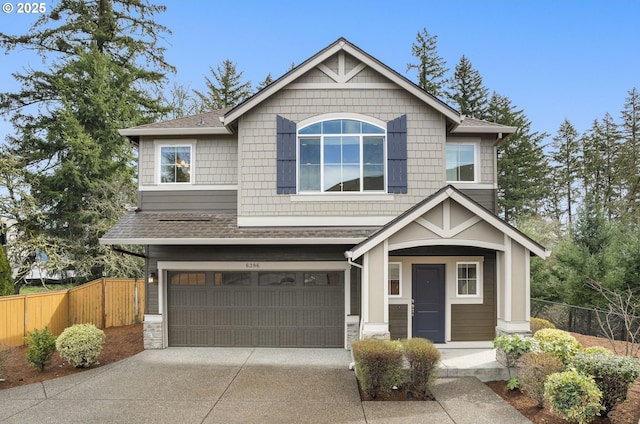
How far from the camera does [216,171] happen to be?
34.3 ft

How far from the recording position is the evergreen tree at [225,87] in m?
28.5

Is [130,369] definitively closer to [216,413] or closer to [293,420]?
[216,413]

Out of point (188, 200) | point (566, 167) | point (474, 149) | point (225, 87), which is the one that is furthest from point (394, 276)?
point (566, 167)

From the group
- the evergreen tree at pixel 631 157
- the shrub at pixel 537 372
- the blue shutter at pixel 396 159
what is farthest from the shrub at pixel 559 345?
the evergreen tree at pixel 631 157

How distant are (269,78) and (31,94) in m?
15.1

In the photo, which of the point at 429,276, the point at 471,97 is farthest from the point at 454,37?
the point at 429,276

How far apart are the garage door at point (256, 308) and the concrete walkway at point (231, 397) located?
1198mm

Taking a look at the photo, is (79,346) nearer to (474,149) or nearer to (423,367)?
(423,367)

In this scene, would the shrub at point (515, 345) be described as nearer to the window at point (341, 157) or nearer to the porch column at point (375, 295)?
the porch column at point (375, 295)

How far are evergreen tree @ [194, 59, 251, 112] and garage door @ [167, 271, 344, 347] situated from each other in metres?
20.8

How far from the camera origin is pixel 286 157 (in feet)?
31.7

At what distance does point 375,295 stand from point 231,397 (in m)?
3.25

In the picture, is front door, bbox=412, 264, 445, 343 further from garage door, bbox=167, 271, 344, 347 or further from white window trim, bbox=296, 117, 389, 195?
white window trim, bbox=296, 117, 389, 195

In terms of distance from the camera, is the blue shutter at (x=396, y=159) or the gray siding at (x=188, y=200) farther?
the gray siding at (x=188, y=200)
